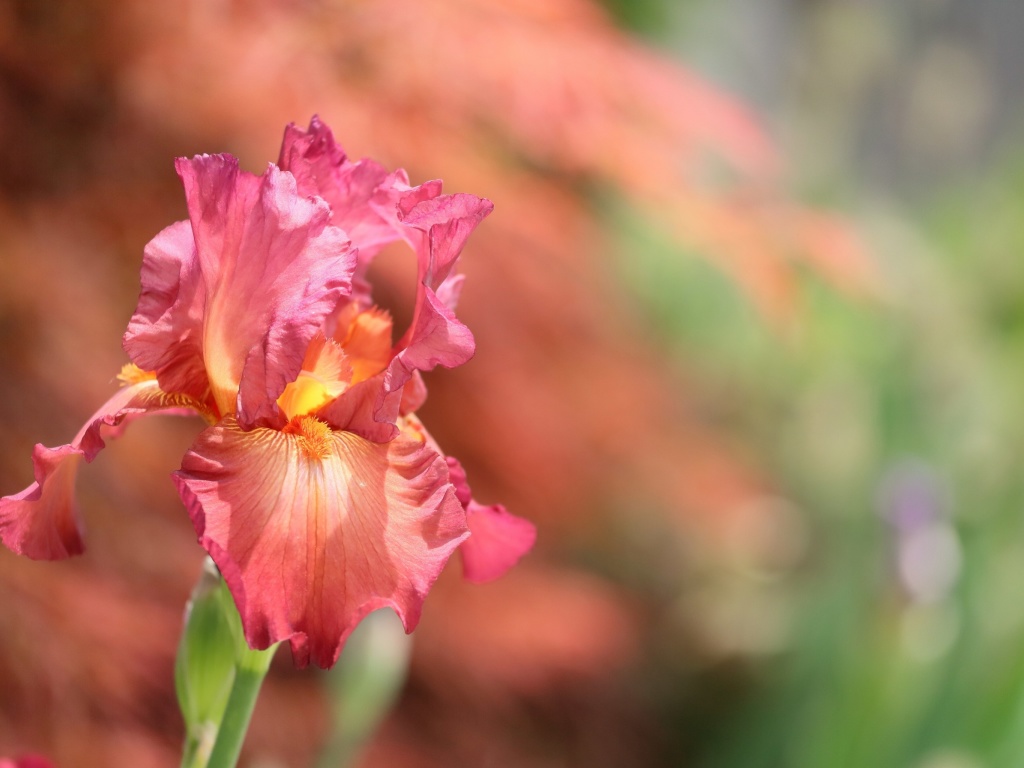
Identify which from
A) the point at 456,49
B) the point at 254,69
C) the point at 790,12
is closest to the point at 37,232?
the point at 254,69

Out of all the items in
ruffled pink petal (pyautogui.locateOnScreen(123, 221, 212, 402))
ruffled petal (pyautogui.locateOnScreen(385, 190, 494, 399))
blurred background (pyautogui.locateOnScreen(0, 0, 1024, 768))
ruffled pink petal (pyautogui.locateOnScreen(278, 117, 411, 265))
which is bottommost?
ruffled pink petal (pyautogui.locateOnScreen(123, 221, 212, 402))

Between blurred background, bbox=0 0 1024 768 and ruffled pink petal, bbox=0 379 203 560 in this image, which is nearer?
ruffled pink petal, bbox=0 379 203 560

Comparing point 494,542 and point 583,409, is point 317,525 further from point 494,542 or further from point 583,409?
point 583,409

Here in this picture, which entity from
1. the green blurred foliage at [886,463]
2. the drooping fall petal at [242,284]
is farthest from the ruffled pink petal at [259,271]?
the green blurred foliage at [886,463]

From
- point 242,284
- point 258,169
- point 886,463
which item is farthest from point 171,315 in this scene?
point 886,463

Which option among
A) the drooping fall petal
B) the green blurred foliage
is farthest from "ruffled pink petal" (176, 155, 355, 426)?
the green blurred foliage

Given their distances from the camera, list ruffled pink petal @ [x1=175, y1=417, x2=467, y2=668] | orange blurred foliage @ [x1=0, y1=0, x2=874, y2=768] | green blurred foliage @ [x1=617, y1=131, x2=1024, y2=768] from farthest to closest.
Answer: green blurred foliage @ [x1=617, y1=131, x2=1024, y2=768] → orange blurred foliage @ [x1=0, y1=0, x2=874, y2=768] → ruffled pink petal @ [x1=175, y1=417, x2=467, y2=668]

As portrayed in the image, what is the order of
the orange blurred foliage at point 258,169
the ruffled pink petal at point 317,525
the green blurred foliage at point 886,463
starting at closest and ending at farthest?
the ruffled pink petal at point 317,525, the orange blurred foliage at point 258,169, the green blurred foliage at point 886,463

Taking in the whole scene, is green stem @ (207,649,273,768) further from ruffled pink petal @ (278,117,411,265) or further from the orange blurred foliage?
the orange blurred foliage

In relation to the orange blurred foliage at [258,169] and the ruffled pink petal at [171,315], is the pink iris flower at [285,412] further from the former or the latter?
the orange blurred foliage at [258,169]
